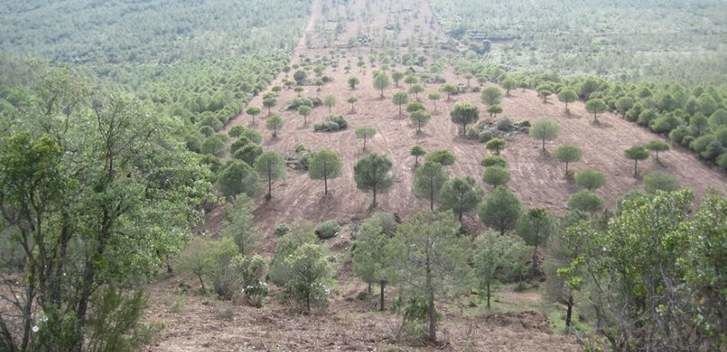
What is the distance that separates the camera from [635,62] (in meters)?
160

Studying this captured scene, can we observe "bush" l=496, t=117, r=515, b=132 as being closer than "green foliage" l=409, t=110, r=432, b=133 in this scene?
Yes

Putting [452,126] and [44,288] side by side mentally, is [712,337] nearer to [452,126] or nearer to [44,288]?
[44,288]

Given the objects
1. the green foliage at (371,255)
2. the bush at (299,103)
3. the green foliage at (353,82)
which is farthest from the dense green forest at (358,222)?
the green foliage at (353,82)

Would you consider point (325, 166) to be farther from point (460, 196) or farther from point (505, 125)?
point (505, 125)

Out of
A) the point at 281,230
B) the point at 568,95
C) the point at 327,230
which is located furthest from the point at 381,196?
the point at 568,95

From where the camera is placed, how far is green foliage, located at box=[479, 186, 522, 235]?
159 feet

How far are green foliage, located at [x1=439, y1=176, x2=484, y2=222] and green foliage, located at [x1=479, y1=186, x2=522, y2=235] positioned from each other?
2012mm

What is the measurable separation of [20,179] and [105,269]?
3.47 meters

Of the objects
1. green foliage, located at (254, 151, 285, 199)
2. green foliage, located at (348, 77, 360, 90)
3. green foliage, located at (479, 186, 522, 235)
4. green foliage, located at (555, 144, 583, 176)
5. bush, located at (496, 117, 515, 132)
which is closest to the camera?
green foliage, located at (479, 186, 522, 235)

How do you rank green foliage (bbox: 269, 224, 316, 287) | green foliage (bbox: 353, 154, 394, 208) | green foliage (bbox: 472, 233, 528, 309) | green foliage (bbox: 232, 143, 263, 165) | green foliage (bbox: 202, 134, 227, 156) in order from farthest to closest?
green foliage (bbox: 202, 134, 227, 156), green foliage (bbox: 232, 143, 263, 165), green foliage (bbox: 353, 154, 394, 208), green foliage (bbox: 472, 233, 528, 309), green foliage (bbox: 269, 224, 316, 287)

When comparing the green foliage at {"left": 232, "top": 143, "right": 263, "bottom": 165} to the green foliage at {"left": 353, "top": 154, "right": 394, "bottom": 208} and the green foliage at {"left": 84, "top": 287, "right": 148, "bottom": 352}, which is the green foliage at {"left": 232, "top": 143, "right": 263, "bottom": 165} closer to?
the green foliage at {"left": 353, "top": 154, "right": 394, "bottom": 208}

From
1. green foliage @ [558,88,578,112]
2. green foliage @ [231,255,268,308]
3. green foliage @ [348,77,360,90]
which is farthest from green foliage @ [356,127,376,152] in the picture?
green foliage @ [231,255,268,308]

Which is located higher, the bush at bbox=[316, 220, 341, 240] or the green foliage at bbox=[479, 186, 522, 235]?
the green foliage at bbox=[479, 186, 522, 235]

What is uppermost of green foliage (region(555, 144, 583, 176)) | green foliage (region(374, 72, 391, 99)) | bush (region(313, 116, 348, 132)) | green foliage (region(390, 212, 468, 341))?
green foliage (region(390, 212, 468, 341))
